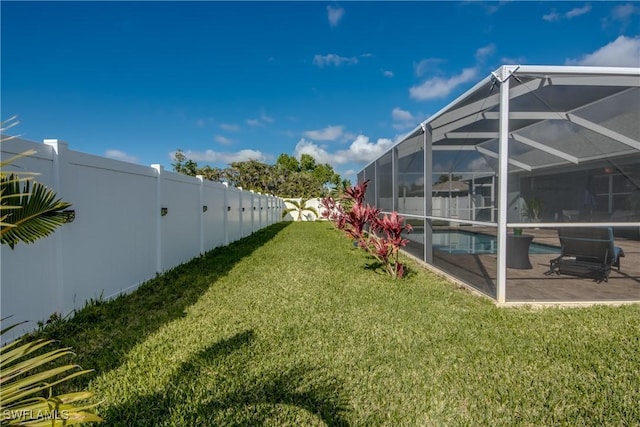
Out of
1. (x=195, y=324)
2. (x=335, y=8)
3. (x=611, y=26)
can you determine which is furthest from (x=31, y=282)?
(x=611, y=26)

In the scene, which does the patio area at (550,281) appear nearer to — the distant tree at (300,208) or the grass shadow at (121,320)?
the grass shadow at (121,320)

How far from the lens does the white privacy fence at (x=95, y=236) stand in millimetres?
2992

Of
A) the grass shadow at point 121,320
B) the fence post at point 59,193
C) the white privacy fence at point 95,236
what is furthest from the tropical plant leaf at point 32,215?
the fence post at point 59,193

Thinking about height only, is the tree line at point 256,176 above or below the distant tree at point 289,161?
below

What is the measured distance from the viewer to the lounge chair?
4.77 meters

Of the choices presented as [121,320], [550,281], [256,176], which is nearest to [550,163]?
[550,281]

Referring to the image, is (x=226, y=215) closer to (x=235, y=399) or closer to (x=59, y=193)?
(x=59, y=193)

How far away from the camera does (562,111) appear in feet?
15.9

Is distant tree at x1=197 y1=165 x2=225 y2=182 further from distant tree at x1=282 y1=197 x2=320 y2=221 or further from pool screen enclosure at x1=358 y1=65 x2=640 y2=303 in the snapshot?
pool screen enclosure at x1=358 y1=65 x2=640 y2=303

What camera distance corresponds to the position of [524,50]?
8344 millimetres

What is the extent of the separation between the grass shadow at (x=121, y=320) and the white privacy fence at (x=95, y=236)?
0.16 metres

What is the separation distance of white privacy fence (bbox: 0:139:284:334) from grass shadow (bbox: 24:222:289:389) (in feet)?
0.53

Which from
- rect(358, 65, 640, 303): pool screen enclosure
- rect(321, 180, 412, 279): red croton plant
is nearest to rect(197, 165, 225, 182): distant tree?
rect(321, 180, 412, 279): red croton plant

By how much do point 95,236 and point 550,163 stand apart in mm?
6398
